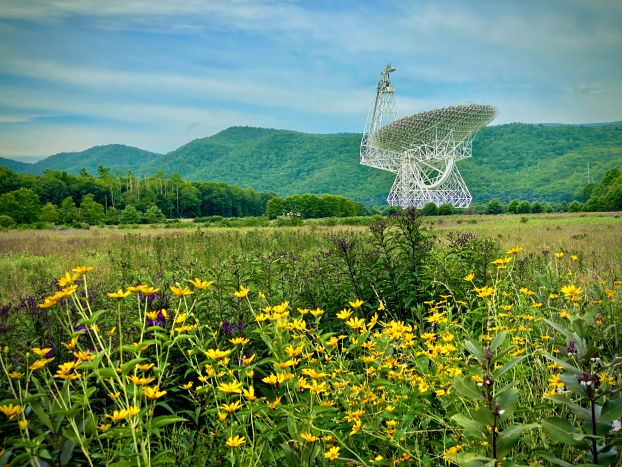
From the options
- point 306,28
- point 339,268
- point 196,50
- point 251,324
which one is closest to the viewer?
point 251,324

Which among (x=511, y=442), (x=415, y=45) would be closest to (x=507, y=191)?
(x=415, y=45)

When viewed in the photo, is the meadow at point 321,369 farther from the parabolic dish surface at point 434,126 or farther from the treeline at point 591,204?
the treeline at point 591,204

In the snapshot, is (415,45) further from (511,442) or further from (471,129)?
(471,129)

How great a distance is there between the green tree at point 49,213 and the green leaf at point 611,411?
676 inches

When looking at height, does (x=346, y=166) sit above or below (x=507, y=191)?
above

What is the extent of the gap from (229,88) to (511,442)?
1371cm

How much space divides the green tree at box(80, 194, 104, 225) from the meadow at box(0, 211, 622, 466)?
54.9 feet

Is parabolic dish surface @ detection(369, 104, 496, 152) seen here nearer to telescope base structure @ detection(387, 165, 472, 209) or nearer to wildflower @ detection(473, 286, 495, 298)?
telescope base structure @ detection(387, 165, 472, 209)

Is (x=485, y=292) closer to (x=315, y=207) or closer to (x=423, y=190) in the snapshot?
(x=423, y=190)

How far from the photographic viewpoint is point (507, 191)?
80.2m

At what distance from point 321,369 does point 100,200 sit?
34064mm

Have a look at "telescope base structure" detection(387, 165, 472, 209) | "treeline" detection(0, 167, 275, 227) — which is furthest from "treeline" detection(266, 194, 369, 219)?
"telescope base structure" detection(387, 165, 472, 209)

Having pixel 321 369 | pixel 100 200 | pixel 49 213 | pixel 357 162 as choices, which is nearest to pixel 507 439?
pixel 321 369

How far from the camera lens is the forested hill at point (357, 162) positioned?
75.9 metres
